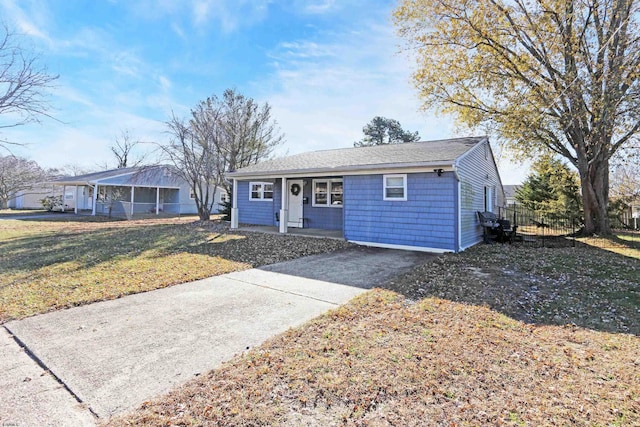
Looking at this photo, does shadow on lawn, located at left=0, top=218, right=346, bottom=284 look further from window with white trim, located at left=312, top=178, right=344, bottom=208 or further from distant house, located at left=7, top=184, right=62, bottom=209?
distant house, located at left=7, top=184, right=62, bottom=209

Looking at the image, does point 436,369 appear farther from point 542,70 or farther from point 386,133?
point 386,133

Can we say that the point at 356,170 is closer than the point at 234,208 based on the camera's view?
Yes

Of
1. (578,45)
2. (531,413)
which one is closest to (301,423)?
(531,413)

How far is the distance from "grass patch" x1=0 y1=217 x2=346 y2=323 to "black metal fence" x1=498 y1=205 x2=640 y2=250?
26.1 ft

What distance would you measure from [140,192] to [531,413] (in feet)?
96.9

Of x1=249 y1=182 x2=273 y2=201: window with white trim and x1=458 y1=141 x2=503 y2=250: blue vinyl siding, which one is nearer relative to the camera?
x1=458 y1=141 x2=503 y2=250: blue vinyl siding

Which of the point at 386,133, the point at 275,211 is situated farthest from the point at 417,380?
the point at 386,133

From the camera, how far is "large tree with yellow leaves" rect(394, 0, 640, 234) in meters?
10.3

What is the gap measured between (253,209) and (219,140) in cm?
573

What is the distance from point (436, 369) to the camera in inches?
111

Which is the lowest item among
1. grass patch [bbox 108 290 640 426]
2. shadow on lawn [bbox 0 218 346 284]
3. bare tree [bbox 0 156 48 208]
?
grass patch [bbox 108 290 640 426]

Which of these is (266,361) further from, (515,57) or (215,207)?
(215,207)

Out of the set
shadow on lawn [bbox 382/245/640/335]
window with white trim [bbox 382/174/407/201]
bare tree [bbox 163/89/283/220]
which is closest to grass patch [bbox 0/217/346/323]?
window with white trim [bbox 382/174/407/201]

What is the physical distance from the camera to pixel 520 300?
16.1ft
